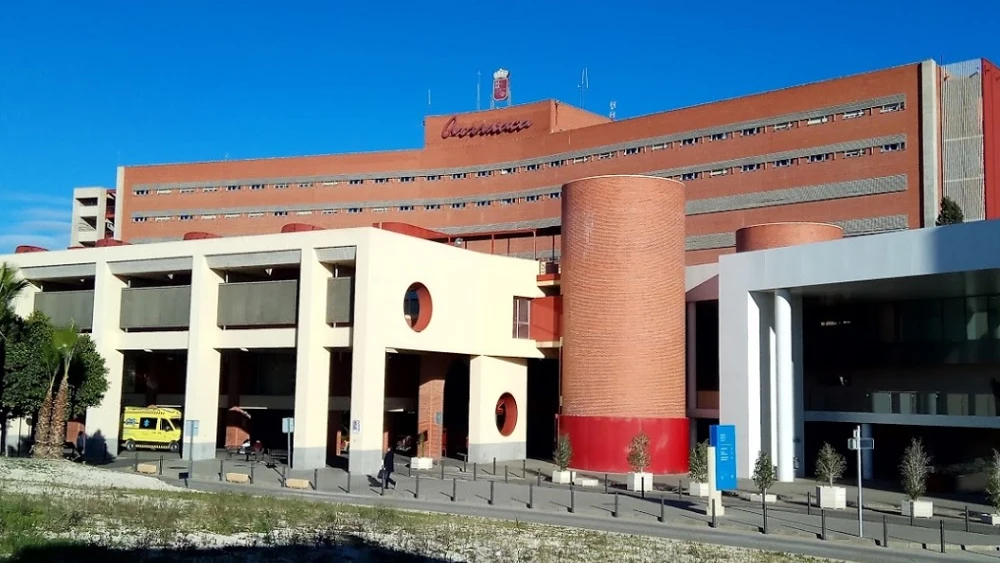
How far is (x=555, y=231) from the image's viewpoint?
52219mm

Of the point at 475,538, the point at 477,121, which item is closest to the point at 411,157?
the point at 477,121

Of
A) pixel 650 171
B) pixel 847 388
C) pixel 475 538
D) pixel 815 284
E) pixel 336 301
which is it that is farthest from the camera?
pixel 650 171

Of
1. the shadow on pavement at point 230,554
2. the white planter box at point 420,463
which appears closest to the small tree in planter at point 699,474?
the white planter box at point 420,463

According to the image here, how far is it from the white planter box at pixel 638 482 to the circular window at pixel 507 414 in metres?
12.2

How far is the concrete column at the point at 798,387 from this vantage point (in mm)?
41156

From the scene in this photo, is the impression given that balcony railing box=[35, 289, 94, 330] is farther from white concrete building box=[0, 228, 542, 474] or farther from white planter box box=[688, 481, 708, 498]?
white planter box box=[688, 481, 708, 498]

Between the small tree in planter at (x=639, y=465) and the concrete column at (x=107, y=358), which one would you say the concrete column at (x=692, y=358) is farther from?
the concrete column at (x=107, y=358)

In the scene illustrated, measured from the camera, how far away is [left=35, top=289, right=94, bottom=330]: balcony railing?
49906 mm

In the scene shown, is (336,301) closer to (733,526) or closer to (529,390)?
(529,390)

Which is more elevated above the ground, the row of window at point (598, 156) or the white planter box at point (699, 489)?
the row of window at point (598, 156)

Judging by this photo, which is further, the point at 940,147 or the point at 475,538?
the point at 940,147

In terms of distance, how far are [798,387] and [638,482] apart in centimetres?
931

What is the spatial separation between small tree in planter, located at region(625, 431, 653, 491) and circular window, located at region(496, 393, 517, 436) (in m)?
9.58

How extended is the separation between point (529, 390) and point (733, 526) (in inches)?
1173
